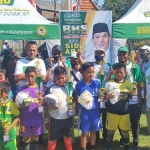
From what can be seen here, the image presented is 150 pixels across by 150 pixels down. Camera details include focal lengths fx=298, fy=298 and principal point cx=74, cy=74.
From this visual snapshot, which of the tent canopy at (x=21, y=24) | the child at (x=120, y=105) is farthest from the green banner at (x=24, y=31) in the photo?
the child at (x=120, y=105)

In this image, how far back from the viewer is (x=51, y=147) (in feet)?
15.2

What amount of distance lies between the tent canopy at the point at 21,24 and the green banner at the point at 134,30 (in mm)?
1687

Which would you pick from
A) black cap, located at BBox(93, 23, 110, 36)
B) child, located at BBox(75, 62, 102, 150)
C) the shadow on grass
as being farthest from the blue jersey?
black cap, located at BBox(93, 23, 110, 36)

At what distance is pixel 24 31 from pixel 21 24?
0.61 feet

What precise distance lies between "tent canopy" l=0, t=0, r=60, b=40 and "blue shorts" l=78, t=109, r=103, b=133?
3322 millimetres

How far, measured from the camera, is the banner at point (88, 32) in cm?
790

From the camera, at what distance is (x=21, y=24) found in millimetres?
7340

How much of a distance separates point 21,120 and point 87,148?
4.37 feet

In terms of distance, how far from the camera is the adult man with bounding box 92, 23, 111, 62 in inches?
313

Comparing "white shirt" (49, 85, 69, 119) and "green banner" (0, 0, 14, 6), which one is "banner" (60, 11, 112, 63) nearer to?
"green banner" (0, 0, 14, 6)

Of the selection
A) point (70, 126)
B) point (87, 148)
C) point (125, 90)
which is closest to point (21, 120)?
point (70, 126)

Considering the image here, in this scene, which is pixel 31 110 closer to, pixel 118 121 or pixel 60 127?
pixel 60 127

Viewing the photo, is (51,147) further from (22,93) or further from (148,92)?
(148,92)

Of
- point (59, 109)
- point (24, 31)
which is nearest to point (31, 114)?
point (59, 109)
